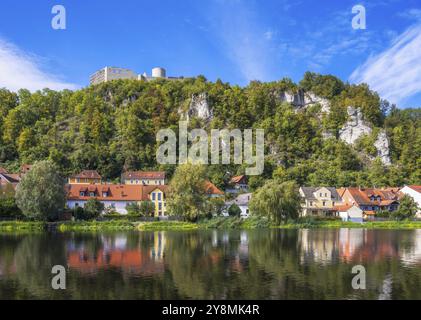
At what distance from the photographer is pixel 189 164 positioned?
6694cm

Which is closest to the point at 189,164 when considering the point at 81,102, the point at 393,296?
the point at 393,296

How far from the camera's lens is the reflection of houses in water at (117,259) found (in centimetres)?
2710

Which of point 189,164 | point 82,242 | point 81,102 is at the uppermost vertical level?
point 81,102

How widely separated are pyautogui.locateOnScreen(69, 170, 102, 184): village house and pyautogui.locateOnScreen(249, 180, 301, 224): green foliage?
1776 inches

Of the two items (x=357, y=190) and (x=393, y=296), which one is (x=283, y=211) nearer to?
(x=357, y=190)

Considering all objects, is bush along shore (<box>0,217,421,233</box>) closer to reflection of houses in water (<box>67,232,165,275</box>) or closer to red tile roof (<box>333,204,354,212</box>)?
red tile roof (<box>333,204,354,212</box>)

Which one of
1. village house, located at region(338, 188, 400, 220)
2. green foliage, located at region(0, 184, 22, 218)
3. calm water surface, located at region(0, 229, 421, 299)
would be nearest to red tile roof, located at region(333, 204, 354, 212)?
village house, located at region(338, 188, 400, 220)

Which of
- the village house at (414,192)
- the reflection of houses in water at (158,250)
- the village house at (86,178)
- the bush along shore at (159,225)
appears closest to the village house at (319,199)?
the village house at (414,192)

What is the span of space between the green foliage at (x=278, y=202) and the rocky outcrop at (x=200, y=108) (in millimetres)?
76049

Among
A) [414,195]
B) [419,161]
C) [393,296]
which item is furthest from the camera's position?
[419,161]

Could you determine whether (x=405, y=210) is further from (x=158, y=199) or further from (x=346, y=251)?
(x=346, y=251)

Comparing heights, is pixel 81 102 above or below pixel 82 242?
above
